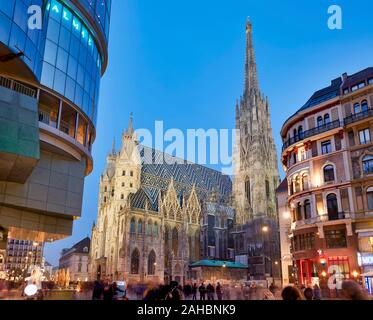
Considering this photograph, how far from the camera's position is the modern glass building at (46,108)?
23406 mm

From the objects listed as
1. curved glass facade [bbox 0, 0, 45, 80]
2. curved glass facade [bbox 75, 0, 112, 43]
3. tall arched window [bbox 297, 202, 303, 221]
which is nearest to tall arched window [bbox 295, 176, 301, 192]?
tall arched window [bbox 297, 202, 303, 221]

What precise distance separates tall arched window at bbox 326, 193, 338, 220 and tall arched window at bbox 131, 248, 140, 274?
5238 centimetres

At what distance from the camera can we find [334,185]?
3083cm

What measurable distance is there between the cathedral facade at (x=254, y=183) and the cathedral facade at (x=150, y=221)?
7432 mm

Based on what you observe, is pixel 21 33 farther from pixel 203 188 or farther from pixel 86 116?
pixel 203 188

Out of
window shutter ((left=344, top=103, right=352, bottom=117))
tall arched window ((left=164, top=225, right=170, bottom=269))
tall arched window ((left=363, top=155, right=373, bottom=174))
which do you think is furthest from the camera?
tall arched window ((left=164, top=225, right=170, bottom=269))

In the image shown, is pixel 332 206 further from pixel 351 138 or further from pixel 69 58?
pixel 69 58

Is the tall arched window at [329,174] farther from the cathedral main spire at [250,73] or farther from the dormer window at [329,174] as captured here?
the cathedral main spire at [250,73]

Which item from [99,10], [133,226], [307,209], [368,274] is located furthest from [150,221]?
[368,274]

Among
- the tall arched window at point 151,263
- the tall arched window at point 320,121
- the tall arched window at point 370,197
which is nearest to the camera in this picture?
the tall arched window at point 370,197

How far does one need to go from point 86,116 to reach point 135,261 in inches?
1985

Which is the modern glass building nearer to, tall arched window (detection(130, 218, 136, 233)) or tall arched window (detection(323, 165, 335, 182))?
tall arched window (detection(323, 165, 335, 182))

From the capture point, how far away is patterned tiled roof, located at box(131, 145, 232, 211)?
286 ft

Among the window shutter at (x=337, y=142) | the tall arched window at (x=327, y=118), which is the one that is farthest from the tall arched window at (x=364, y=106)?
the tall arched window at (x=327, y=118)
